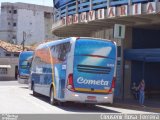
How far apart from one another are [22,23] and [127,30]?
261ft

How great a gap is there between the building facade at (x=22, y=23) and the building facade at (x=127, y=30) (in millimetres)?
73499

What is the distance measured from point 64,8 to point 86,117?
75.2 ft

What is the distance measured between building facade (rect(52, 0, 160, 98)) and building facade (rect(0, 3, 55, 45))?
73.5m

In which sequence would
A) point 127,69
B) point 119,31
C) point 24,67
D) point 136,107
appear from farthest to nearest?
point 24,67 < point 127,69 < point 119,31 < point 136,107

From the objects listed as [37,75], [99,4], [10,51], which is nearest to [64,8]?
[99,4]

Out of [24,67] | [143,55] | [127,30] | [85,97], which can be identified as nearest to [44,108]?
[85,97]

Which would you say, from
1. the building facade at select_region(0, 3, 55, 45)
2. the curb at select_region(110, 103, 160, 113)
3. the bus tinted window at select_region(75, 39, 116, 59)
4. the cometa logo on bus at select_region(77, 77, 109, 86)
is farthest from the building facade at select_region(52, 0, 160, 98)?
the building facade at select_region(0, 3, 55, 45)

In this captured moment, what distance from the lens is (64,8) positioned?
3534 centimetres

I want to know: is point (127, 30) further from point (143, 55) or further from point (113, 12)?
point (113, 12)

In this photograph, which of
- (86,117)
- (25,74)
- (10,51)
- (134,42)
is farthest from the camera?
(10,51)

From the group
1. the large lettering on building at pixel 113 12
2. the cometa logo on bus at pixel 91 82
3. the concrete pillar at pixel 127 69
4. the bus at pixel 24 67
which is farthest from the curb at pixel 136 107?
the bus at pixel 24 67

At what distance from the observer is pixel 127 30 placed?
30.3 m

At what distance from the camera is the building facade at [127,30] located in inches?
1041

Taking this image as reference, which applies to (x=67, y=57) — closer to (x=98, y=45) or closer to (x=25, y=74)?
(x=98, y=45)
